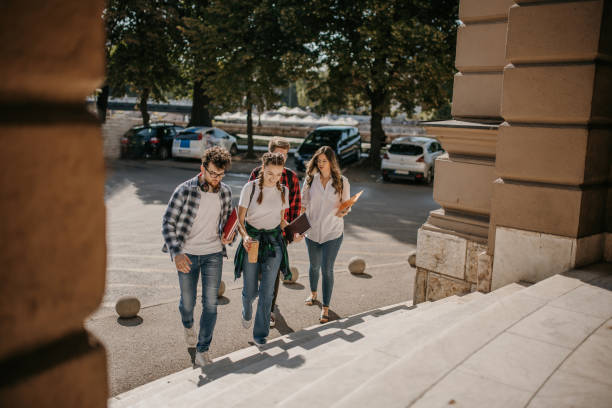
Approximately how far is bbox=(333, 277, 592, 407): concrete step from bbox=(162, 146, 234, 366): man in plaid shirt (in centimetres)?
213

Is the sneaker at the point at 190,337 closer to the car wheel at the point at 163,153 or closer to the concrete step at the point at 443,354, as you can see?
the concrete step at the point at 443,354

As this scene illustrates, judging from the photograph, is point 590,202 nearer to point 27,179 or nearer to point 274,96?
point 27,179

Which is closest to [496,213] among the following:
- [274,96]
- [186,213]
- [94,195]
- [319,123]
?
[186,213]

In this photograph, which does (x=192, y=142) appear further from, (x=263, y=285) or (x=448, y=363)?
(x=448, y=363)

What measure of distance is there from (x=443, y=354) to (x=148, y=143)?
22367 mm

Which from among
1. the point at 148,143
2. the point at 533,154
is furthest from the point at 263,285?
the point at 148,143

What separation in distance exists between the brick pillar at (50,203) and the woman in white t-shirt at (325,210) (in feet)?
15.8

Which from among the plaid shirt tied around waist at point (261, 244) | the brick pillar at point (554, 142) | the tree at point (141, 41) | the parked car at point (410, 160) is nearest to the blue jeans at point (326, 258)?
the plaid shirt tied around waist at point (261, 244)

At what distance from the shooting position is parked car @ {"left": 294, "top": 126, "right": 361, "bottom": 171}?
2207 cm

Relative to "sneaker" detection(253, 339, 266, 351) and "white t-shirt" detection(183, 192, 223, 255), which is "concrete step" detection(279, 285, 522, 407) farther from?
"white t-shirt" detection(183, 192, 223, 255)

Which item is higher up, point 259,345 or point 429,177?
point 259,345

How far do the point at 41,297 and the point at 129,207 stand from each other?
41.3 feet

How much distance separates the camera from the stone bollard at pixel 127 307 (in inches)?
227

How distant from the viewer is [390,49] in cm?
2016
